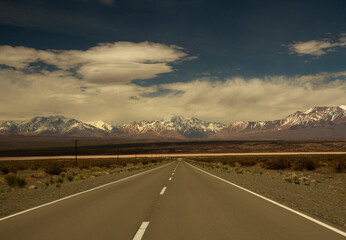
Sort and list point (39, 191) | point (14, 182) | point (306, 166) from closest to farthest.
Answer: point (39, 191) → point (14, 182) → point (306, 166)

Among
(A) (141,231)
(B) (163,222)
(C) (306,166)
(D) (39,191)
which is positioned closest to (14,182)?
(D) (39,191)

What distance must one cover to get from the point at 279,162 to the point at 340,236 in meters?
32.3

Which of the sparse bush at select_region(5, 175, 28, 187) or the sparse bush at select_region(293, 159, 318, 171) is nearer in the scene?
the sparse bush at select_region(5, 175, 28, 187)

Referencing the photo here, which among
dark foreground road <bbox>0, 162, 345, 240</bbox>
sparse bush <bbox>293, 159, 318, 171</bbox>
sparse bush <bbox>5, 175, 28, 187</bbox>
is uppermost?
dark foreground road <bbox>0, 162, 345, 240</bbox>

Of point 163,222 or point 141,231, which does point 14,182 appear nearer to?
point 163,222

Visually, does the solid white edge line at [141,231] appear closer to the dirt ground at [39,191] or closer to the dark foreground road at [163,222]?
the dark foreground road at [163,222]

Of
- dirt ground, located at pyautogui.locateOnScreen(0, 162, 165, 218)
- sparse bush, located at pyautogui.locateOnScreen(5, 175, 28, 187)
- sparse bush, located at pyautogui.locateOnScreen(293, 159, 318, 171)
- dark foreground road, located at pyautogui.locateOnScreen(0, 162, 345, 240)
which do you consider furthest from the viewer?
sparse bush, located at pyautogui.locateOnScreen(293, 159, 318, 171)

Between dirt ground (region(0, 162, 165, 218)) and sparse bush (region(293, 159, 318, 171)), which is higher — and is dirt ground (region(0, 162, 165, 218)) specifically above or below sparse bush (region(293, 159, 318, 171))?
above

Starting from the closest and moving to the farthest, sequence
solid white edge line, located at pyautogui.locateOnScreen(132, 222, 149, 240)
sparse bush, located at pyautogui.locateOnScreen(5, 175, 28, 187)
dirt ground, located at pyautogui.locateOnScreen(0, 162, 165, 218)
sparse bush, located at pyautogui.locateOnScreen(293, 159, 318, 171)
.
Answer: solid white edge line, located at pyautogui.locateOnScreen(132, 222, 149, 240) < dirt ground, located at pyautogui.locateOnScreen(0, 162, 165, 218) < sparse bush, located at pyautogui.locateOnScreen(5, 175, 28, 187) < sparse bush, located at pyautogui.locateOnScreen(293, 159, 318, 171)

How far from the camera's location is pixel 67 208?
9.00 metres

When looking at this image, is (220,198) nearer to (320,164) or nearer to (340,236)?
(340,236)

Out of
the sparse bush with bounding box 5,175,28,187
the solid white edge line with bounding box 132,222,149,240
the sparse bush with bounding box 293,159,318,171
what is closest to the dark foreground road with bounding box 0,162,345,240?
the solid white edge line with bounding box 132,222,149,240

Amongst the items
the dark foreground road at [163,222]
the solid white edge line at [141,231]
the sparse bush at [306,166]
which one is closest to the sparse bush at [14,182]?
the dark foreground road at [163,222]

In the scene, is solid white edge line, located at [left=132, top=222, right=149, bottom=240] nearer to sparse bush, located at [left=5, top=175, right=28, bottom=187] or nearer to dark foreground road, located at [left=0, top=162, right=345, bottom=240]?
dark foreground road, located at [left=0, top=162, right=345, bottom=240]
